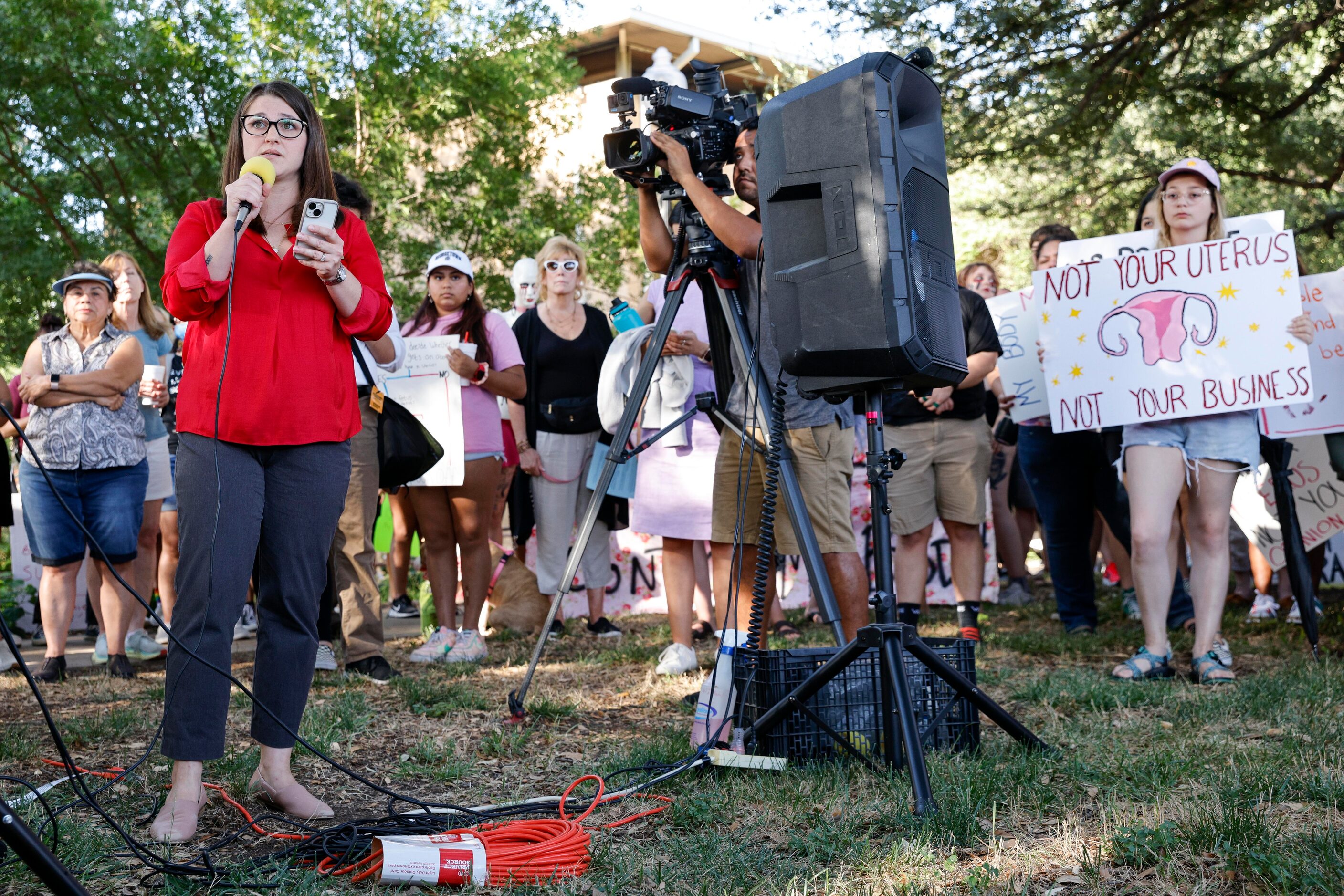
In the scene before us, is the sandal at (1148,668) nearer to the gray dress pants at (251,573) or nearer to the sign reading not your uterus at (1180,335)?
the sign reading not your uterus at (1180,335)

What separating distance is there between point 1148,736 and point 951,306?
166cm

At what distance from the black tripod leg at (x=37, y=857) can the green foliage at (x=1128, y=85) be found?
862 centimetres

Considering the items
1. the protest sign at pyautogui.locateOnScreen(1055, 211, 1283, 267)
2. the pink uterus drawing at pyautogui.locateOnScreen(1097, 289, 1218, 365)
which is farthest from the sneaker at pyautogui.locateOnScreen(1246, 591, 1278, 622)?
the protest sign at pyautogui.locateOnScreen(1055, 211, 1283, 267)

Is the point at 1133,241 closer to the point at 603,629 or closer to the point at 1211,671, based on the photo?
the point at 1211,671

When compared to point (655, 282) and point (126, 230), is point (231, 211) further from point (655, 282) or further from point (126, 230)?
point (126, 230)

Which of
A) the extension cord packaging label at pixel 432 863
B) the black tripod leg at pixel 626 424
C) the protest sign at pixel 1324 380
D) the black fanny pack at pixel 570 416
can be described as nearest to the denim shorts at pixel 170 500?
the black fanny pack at pixel 570 416

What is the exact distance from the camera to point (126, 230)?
12.2m

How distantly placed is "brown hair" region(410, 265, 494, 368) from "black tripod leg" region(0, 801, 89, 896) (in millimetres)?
4342

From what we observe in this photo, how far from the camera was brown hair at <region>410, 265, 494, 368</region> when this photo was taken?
6176 mm

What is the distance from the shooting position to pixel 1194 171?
5.11 metres

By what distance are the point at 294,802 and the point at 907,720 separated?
1703 millimetres

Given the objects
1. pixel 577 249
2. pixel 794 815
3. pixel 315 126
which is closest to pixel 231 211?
pixel 315 126

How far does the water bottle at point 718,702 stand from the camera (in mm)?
3768

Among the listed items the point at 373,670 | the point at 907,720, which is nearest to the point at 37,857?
the point at 907,720
